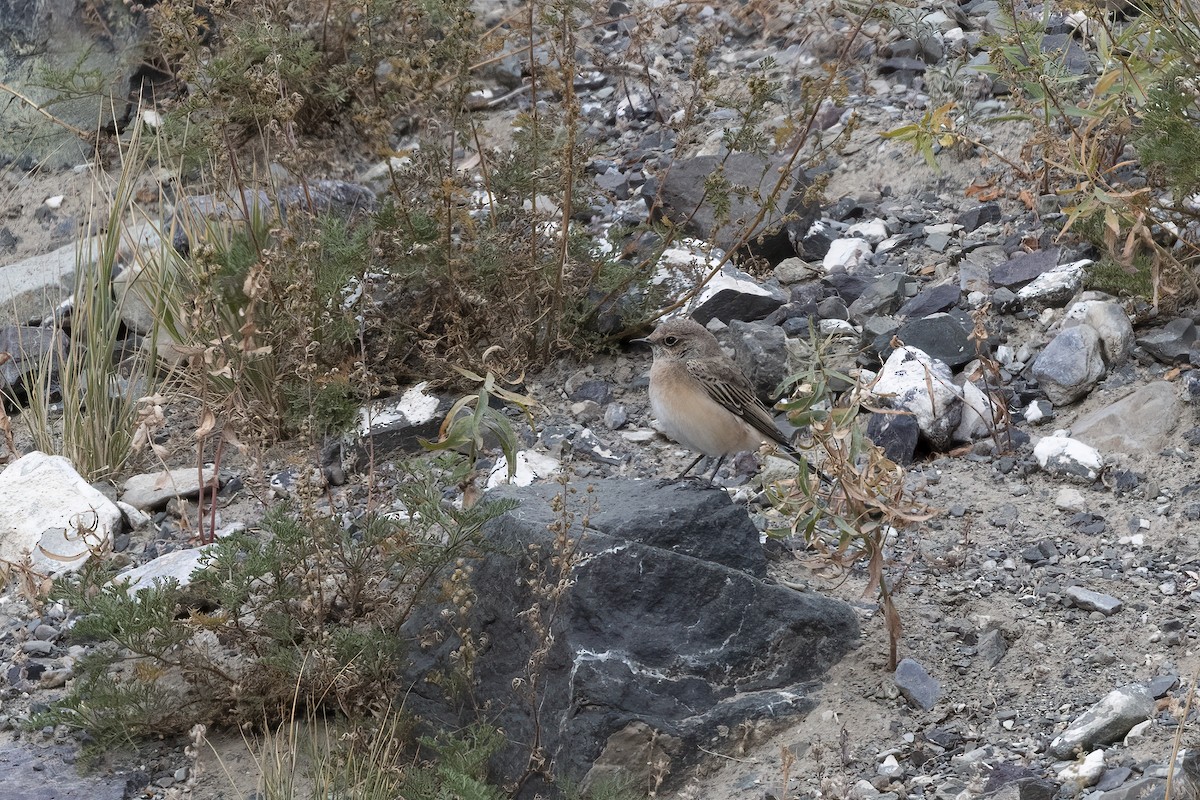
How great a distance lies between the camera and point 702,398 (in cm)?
580

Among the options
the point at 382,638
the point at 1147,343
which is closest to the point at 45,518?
the point at 382,638

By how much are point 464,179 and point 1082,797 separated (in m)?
4.24

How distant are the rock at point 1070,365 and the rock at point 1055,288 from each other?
1.22 ft

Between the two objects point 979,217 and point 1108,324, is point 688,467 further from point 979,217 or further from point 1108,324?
point 979,217

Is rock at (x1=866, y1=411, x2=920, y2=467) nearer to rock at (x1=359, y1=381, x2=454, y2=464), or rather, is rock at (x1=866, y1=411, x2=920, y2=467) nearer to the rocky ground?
the rocky ground

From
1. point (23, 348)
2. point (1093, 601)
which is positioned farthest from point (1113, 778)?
point (23, 348)

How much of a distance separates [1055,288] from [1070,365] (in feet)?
1.94

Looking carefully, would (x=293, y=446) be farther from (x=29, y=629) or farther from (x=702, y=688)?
(x=702, y=688)

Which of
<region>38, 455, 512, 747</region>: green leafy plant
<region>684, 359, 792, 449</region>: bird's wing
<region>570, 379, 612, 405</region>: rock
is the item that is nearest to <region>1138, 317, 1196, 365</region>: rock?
<region>684, 359, 792, 449</region>: bird's wing

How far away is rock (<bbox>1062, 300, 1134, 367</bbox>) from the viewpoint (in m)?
6.29

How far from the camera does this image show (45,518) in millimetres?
6043

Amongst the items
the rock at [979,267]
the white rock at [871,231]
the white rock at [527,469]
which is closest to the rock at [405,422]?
the white rock at [527,469]

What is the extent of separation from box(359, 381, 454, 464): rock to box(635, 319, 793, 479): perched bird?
1247 millimetres

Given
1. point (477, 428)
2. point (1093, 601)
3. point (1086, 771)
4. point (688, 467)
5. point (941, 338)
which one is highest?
point (477, 428)
